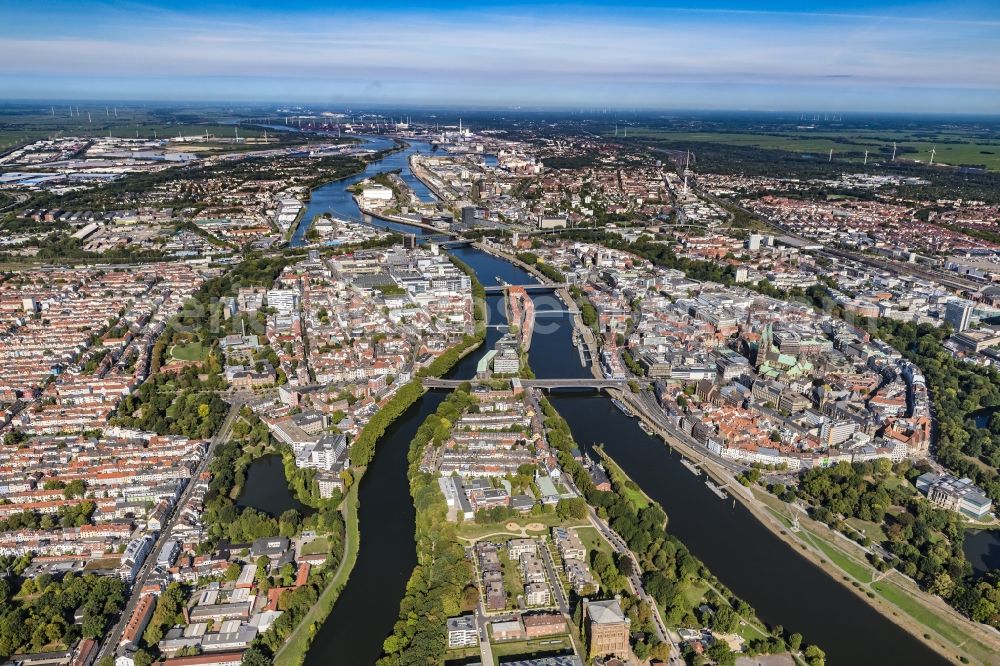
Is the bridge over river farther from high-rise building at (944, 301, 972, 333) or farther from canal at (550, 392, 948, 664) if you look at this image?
high-rise building at (944, 301, 972, 333)

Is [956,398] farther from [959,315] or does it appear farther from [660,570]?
[660,570]

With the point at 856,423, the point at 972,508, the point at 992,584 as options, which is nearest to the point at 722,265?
the point at 856,423

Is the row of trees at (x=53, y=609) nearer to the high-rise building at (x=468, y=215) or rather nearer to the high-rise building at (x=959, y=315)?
the high-rise building at (x=959, y=315)

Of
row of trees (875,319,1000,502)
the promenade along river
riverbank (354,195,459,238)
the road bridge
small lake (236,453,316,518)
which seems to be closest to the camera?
the promenade along river

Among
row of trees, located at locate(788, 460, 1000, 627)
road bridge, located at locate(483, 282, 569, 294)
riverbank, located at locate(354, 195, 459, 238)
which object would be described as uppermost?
riverbank, located at locate(354, 195, 459, 238)

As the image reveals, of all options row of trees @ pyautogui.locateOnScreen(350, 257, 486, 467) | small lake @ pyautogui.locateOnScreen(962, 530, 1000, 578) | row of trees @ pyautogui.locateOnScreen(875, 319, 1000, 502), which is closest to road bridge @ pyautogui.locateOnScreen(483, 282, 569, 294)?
row of trees @ pyautogui.locateOnScreen(350, 257, 486, 467)

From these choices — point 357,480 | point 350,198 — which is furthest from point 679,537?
point 350,198

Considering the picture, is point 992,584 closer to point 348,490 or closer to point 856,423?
point 856,423
